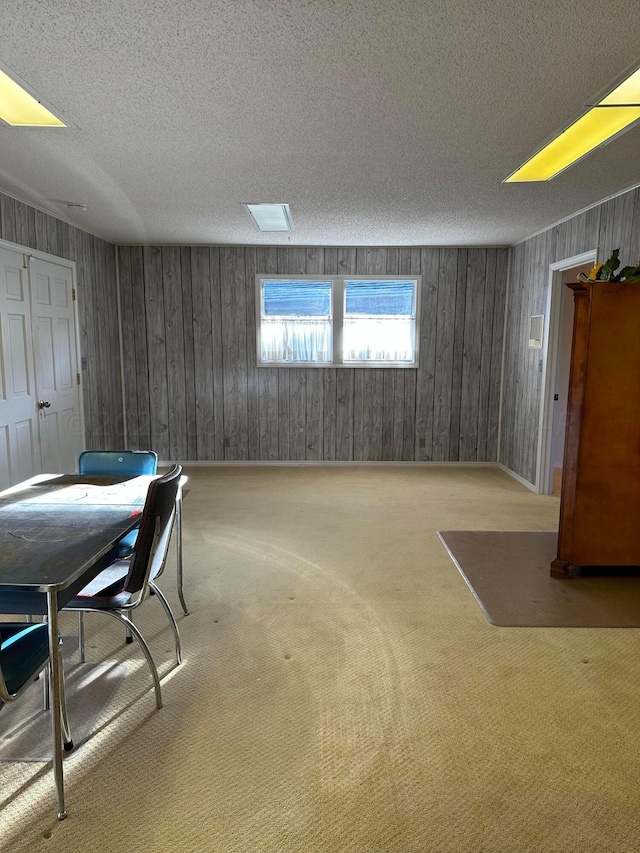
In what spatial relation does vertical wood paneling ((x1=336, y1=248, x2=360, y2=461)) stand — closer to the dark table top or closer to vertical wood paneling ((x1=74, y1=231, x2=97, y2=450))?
vertical wood paneling ((x1=74, y1=231, x2=97, y2=450))

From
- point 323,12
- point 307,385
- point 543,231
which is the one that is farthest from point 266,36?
point 307,385

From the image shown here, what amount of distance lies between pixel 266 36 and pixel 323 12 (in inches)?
9.8

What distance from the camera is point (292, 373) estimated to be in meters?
6.30

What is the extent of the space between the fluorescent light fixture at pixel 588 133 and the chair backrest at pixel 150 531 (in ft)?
8.12

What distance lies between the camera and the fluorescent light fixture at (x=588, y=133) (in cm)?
239

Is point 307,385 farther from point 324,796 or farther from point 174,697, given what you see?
point 324,796

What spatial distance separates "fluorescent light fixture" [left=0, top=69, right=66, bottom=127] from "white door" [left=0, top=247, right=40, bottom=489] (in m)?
1.44

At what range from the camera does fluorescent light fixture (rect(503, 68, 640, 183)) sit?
239cm

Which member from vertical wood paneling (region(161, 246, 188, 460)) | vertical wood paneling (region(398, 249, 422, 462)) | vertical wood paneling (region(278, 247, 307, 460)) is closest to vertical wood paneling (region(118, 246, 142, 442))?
vertical wood paneling (region(161, 246, 188, 460))

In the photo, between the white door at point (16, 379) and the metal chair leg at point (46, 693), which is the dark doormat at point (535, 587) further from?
the white door at point (16, 379)

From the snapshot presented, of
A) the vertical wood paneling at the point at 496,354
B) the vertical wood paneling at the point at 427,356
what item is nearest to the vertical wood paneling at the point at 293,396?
the vertical wood paneling at the point at 427,356

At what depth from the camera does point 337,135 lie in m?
2.82

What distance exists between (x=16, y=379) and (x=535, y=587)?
3897 millimetres

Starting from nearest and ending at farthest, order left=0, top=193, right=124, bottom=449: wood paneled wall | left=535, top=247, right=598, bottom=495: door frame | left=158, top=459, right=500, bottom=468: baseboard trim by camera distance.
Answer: left=0, top=193, right=124, bottom=449: wood paneled wall → left=535, top=247, right=598, bottom=495: door frame → left=158, top=459, right=500, bottom=468: baseboard trim
